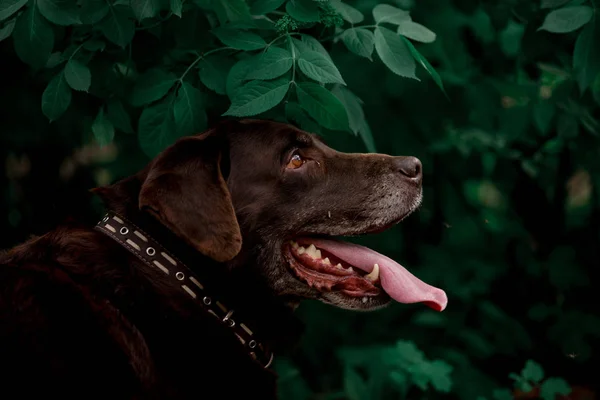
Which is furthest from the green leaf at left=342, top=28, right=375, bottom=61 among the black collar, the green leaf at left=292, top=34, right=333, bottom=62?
the black collar

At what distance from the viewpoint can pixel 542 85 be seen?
3.57 meters

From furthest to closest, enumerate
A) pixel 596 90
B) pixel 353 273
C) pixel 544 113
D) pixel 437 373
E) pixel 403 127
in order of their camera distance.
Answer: pixel 403 127, pixel 437 373, pixel 544 113, pixel 596 90, pixel 353 273

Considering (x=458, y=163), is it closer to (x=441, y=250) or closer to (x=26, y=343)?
(x=441, y=250)

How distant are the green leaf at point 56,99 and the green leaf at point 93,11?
255 millimetres

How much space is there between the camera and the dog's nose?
8.60 ft

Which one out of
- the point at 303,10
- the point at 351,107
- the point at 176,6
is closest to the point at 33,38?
the point at 176,6

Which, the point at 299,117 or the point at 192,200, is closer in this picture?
the point at 192,200

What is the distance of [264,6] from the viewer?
8.32 ft

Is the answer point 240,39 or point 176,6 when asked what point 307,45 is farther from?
point 176,6

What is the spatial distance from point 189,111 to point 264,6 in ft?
1.48

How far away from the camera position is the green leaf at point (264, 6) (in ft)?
8.23

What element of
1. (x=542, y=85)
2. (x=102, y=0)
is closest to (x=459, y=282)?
(x=542, y=85)

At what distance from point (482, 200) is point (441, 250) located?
42 centimetres

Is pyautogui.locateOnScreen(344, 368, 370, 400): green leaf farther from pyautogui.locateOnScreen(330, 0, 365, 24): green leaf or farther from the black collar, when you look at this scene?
pyautogui.locateOnScreen(330, 0, 365, 24): green leaf
